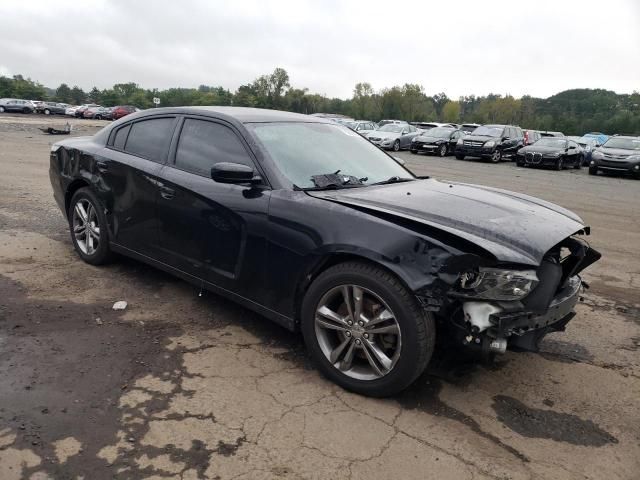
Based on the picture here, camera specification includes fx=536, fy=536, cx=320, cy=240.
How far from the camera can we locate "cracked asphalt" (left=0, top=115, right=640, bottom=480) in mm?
2578

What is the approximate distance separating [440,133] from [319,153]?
76.6 feet

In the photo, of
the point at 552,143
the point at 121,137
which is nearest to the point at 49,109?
the point at 552,143

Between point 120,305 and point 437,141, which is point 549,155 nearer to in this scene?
point 437,141

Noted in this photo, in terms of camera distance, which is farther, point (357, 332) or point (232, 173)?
point (232, 173)

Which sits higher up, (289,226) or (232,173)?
(232,173)

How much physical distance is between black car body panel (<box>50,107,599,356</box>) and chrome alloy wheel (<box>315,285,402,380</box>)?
0.22 metres

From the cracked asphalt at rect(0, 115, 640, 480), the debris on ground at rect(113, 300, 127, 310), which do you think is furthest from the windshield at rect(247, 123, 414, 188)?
the debris on ground at rect(113, 300, 127, 310)

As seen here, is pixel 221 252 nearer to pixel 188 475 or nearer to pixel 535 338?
pixel 188 475

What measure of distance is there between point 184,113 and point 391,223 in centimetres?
228

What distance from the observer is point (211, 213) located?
3840mm

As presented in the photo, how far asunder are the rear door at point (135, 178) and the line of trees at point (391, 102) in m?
85.0

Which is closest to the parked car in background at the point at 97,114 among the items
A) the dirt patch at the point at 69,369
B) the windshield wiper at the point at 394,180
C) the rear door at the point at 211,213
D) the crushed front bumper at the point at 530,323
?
the dirt patch at the point at 69,369

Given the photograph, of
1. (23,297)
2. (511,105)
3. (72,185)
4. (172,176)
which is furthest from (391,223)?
(511,105)

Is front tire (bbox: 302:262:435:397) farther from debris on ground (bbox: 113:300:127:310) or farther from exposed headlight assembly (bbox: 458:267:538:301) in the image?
debris on ground (bbox: 113:300:127:310)
